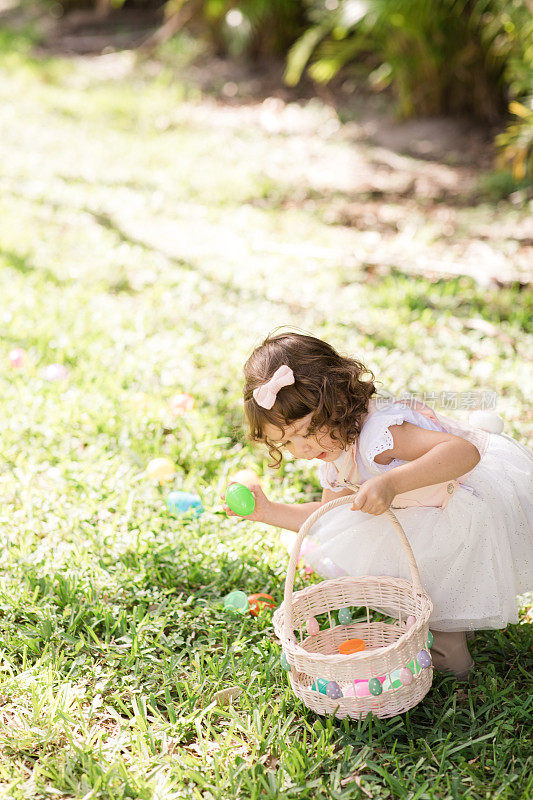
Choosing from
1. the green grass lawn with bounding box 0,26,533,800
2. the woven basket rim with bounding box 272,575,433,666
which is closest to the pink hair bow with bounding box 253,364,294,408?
the woven basket rim with bounding box 272,575,433,666

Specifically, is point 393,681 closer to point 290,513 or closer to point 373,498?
point 373,498

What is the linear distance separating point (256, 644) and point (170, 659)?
0.24m

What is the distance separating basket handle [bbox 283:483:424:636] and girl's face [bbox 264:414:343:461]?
5.0 inches

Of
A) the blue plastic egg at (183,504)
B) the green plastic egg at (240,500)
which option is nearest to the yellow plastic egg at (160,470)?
the blue plastic egg at (183,504)

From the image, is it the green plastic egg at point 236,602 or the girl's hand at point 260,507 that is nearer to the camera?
the girl's hand at point 260,507

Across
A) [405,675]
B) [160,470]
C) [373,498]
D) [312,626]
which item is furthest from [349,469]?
[160,470]

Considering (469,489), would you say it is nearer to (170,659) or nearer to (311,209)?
(170,659)

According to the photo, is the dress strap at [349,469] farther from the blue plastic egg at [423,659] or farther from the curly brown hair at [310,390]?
the blue plastic egg at [423,659]

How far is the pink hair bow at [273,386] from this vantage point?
1967mm

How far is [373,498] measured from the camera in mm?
1910

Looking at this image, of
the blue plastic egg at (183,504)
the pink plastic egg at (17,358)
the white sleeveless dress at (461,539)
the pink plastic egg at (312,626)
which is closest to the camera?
the white sleeveless dress at (461,539)

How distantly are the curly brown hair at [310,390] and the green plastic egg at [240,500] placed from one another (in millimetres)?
156

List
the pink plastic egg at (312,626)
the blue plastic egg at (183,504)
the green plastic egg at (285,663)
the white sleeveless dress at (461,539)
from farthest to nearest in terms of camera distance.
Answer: the blue plastic egg at (183,504) < the pink plastic egg at (312,626) < the white sleeveless dress at (461,539) < the green plastic egg at (285,663)

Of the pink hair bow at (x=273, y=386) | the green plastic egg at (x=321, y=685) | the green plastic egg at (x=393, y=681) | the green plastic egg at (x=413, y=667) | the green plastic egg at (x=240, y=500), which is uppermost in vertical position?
the pink hair bow at (x=273, y=386)
